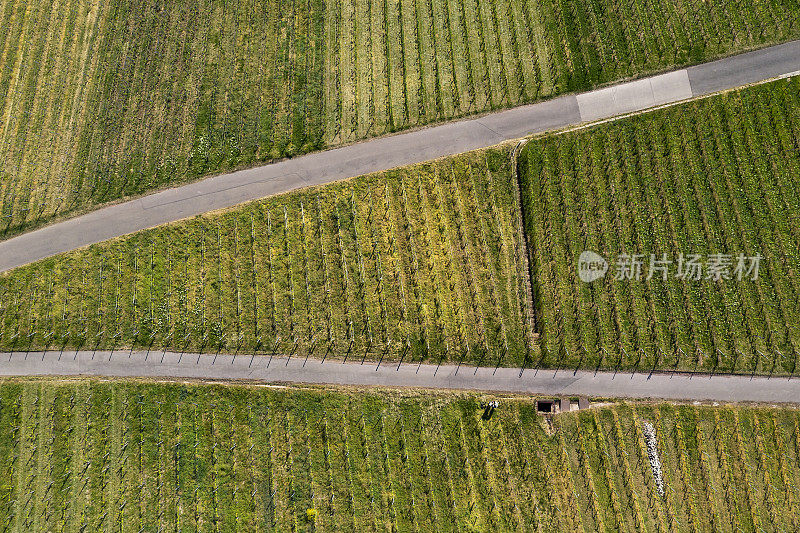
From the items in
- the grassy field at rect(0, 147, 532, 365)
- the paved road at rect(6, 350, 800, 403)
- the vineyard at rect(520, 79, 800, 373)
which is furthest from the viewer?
the grassy field at rect(0, 147, 532, 365)

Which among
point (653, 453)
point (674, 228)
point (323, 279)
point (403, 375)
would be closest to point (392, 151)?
point (323, 279)

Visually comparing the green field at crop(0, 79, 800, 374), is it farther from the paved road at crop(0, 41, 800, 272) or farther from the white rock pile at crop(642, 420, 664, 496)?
the white rock pile at crop(642, 420, 664, 496)

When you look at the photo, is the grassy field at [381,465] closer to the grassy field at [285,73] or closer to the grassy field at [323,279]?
the grassy field at [323,279]

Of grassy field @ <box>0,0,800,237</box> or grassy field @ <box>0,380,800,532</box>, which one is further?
grassy field @ <box>0,0,800,237</box>

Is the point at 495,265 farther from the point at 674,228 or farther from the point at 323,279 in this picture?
the point at 674,228

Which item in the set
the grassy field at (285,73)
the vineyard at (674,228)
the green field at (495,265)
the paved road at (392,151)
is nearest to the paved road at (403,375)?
the green field at (495,265)

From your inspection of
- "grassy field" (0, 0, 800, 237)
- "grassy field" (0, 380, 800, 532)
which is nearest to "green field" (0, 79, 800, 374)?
"grassy field" (0, 380, 800, 532)
